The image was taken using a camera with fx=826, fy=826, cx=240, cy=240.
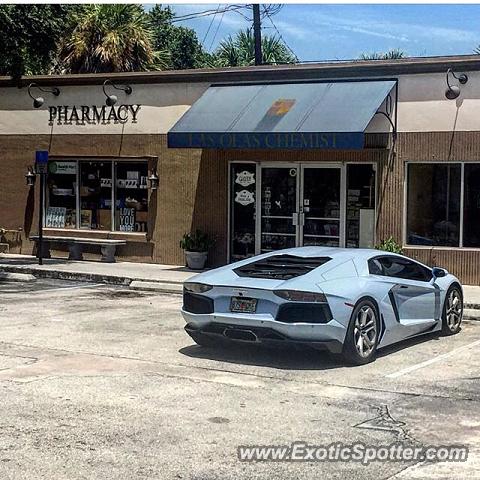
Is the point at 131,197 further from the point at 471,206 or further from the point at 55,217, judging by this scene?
the point at 471,206

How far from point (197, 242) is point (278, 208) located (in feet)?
6.68

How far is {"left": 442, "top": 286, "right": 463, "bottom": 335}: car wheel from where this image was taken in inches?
439

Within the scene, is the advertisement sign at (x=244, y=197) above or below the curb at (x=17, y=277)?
above

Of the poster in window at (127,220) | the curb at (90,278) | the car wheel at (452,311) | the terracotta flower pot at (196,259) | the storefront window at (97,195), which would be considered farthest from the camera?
the poster in window at (127,220)

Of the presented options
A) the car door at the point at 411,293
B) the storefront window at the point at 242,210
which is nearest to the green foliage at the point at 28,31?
the storefront window at the point at 242,210

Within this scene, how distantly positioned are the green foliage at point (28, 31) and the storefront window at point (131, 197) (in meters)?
3.28

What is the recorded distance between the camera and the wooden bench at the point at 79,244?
65.8 ft

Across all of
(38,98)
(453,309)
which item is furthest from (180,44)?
(453,309)

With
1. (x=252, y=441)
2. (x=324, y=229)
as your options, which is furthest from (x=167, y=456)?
(x=324, y=229)

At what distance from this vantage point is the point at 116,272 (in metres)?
18.1

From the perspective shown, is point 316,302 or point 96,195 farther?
point 96,195

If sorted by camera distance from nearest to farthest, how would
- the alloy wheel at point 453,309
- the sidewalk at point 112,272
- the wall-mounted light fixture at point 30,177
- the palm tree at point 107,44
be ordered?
1. the alloy wheel at point 453,309
2. the sidewalk at point 112,272
3. the wall-mounted light fixture at point 30,177
4. the palm tree at point 107,44

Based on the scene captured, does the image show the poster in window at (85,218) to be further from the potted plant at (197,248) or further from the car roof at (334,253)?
the car roof at (334,253)

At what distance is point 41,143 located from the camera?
2122 centimetres
